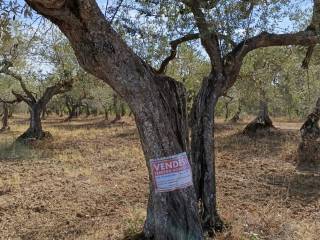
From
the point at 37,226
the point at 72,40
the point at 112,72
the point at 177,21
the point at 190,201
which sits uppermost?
the point at 177,21

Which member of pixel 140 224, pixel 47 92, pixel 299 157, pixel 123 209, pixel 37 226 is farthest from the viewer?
pixel 47 92

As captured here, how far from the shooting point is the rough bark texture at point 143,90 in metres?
5.16

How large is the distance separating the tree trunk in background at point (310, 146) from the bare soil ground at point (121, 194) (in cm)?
43

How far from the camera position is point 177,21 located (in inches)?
299

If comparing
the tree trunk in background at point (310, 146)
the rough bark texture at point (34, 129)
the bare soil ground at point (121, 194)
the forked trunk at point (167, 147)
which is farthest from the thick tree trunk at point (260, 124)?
the forked trunk at point (167, 147)

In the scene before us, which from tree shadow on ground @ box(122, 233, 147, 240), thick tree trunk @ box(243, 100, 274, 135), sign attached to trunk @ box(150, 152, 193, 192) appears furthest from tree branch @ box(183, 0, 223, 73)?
thick tree trunk @ box(243, 100, 274, 135)

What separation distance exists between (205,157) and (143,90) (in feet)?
6.63

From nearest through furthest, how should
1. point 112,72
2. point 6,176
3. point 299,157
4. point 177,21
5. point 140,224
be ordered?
point 112,72 < point 140,224 < point 177,21 < point 6,176 < point 299,157

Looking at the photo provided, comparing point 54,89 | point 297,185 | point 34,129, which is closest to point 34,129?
point 34,129

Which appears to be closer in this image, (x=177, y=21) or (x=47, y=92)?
(x=177, y=21)

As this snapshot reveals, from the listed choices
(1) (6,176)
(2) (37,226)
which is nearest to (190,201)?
(2) (37,226)

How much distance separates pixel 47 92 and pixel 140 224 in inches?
696

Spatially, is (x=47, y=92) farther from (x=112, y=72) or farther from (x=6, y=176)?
(x=112, y=72)

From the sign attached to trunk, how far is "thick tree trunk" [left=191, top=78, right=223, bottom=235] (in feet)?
4.87
